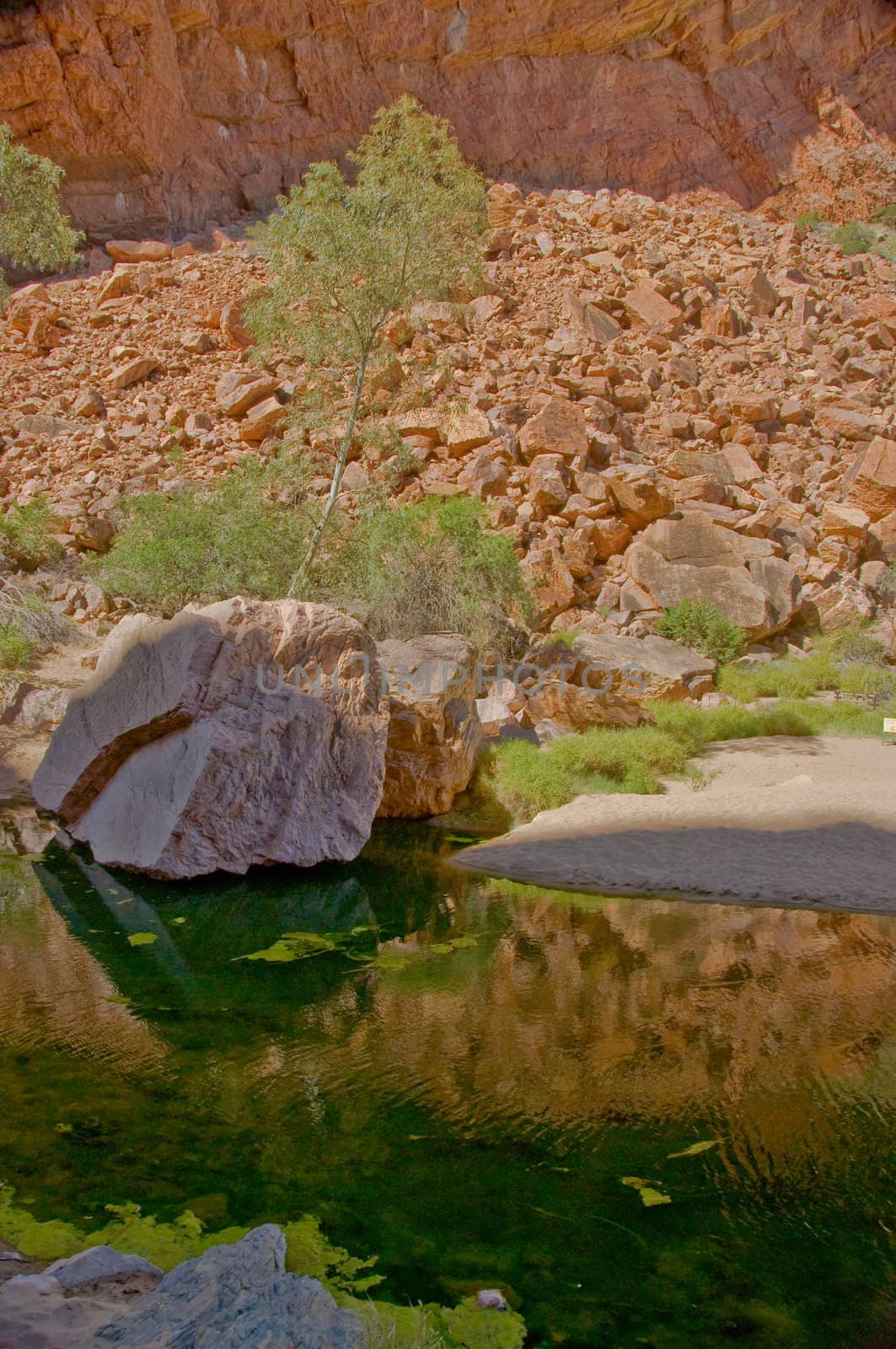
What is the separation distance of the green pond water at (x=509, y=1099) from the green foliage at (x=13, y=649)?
20.4 ft

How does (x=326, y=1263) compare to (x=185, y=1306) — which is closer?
(x=185, y=1306)

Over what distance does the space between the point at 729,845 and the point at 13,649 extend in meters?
9.75

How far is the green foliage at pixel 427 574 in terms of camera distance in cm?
1509

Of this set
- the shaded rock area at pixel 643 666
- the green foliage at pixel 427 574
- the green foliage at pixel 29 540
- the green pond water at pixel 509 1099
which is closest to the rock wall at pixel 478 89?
the green foliage at pixel 29 540

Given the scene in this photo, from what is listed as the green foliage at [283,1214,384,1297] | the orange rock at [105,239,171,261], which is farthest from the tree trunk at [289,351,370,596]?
the orange rock at [105,239,171,261]

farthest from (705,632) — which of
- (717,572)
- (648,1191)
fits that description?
(648,1191)

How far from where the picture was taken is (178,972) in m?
6.82

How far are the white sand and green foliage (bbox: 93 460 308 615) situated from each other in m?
6.29

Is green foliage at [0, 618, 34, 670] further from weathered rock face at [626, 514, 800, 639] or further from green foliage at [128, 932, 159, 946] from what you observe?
weathered rock face at [626, 514, 800, 639]

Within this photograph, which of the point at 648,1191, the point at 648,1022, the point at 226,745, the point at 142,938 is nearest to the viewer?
the point at 648,1191

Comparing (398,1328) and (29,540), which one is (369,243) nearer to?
(29,540)

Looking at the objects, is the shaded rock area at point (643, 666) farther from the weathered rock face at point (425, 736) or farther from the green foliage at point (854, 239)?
the green foliage at point (854, 239)

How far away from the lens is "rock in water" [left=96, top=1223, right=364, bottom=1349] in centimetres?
270

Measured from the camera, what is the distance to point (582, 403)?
71.1 feet
